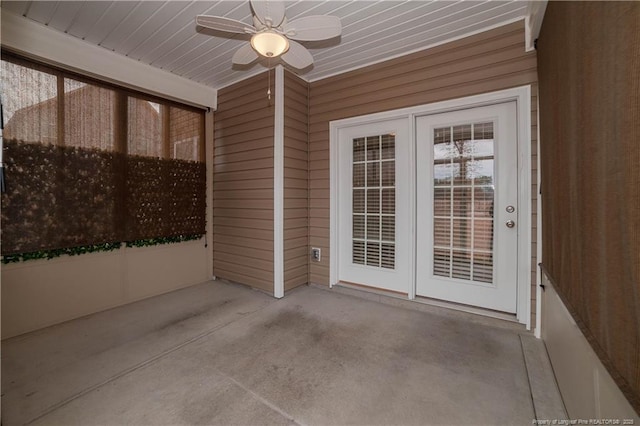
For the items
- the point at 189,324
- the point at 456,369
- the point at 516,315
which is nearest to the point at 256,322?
the point at 189,324

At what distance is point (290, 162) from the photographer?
347cm

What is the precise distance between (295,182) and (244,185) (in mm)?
724

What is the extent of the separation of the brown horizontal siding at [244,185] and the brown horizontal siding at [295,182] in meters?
0.20

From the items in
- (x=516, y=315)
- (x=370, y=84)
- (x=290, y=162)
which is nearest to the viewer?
(x=516, y=315)

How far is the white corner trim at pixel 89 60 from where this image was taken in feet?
7.74

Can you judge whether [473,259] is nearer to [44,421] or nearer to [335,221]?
[335,221]

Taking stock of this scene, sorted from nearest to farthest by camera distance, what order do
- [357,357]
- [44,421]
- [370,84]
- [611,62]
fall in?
[611,62] < [44,421] < [357,357] < [370,84]

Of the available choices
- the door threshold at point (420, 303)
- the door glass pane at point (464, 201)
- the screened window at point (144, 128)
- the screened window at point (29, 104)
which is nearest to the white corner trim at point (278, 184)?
the door threshold at point (420, 303)

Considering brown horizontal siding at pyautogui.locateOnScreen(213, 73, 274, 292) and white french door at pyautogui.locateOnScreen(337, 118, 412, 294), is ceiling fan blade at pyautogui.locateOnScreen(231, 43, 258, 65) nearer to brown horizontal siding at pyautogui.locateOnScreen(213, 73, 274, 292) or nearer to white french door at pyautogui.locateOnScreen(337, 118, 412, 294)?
brown horizontal siding at pyautogui.locateOnScreen(213, 73, 274, 292)

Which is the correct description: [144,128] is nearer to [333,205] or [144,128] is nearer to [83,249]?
[83,249]

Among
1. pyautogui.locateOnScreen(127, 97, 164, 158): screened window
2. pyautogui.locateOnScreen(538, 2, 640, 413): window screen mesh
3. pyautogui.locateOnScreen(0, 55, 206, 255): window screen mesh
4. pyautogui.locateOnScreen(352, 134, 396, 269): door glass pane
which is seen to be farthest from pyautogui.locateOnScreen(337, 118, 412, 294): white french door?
pyautogui.locateOnScreen(127, 97, 164, 158): screened window

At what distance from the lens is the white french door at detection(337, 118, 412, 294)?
311cm

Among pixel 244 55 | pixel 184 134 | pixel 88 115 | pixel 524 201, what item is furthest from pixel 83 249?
pixel 524 201

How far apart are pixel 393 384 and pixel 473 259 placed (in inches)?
63.2
